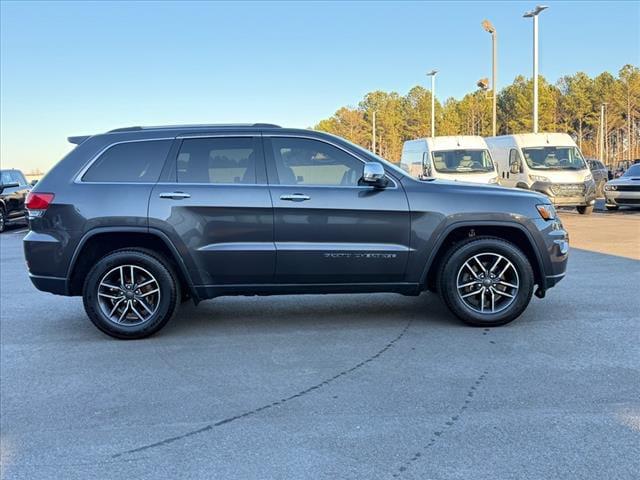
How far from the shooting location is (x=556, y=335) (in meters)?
5.38

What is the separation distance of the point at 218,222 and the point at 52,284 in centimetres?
156

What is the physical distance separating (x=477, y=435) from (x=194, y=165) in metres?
3.36

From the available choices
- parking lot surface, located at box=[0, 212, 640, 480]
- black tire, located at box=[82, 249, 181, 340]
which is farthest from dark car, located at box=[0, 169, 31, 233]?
black tire, located at box=[82, 249, 181, 340]

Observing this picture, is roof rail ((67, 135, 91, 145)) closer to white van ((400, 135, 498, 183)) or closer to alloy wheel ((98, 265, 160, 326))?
alloy wheel ((98, 265, 160, 326))

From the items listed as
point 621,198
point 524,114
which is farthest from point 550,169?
point 524,114

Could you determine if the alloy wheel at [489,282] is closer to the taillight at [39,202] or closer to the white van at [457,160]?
the taillight at [39,202]

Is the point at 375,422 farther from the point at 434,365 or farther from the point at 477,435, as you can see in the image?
the point at 434,365

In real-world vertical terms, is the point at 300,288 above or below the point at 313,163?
below

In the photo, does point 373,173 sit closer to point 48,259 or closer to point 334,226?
point 334,226

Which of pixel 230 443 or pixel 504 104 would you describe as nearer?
pixel 230 443

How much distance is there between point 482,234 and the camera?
5.76m

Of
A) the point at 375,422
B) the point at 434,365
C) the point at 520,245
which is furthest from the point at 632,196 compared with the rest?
the point at 375,422

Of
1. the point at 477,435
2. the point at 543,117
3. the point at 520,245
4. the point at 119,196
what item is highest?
the point at 543,117

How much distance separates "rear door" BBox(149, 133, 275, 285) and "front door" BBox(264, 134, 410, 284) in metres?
0.13
